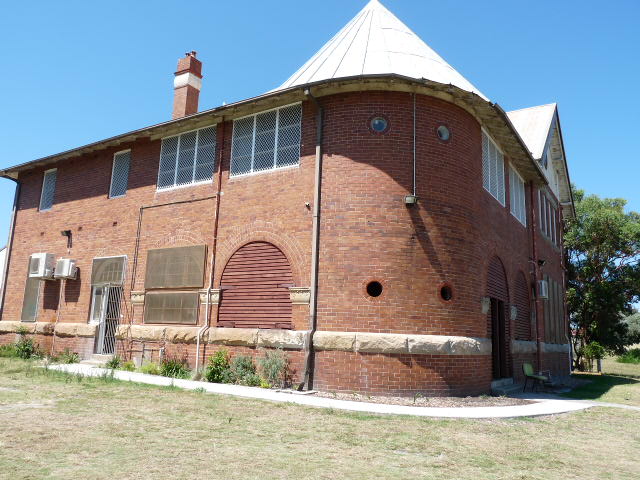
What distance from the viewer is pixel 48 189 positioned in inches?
765

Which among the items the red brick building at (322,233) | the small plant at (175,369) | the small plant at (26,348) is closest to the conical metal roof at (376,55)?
the red brick building at (322,233)

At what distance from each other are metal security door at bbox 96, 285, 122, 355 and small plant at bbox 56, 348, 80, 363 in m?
0.62

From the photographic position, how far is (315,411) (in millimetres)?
8766

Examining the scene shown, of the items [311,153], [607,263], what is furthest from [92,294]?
[607,263]

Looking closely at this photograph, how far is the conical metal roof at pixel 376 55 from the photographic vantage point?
13.5m

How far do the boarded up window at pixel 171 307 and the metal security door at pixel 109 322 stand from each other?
56.9 inches

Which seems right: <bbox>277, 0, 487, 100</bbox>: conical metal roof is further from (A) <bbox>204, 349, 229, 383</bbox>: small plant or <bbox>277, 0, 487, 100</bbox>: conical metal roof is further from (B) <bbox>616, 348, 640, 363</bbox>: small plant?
(B) <bbox>616, 348, 640, 363</bbox>: small plant

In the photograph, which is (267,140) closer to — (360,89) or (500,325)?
(360,89)

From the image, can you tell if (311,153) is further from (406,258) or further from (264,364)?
(264,364)

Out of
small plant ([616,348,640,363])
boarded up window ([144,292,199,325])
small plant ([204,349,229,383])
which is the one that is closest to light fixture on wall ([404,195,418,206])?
small plant ([204,349,229,383])

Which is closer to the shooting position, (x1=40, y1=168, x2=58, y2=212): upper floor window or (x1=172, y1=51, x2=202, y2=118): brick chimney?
(x1=172, y1=51, x2=202, y2=118): brick chimney

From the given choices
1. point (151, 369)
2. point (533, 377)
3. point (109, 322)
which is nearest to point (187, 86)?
point (109, 322)

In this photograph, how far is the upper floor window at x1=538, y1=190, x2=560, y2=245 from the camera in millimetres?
21328

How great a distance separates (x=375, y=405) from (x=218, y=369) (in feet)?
13.9
